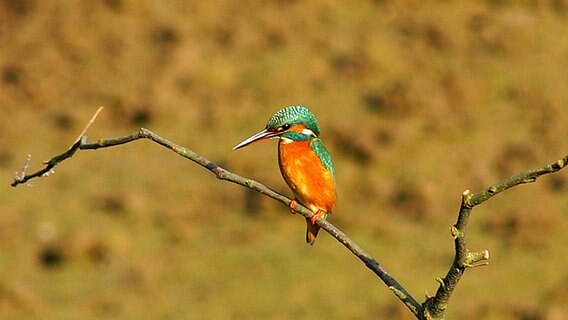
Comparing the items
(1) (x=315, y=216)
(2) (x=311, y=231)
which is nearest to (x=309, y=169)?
(2) (x=311, y=231)

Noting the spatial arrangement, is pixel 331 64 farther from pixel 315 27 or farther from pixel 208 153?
pixel 208 153

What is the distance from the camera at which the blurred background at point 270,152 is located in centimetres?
818

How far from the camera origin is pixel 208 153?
10.5 m

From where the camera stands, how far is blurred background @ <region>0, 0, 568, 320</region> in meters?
8.18

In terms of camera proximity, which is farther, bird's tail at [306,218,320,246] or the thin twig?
bird's tail at [306,218,320,246]

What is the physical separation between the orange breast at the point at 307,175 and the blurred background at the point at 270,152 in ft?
17.4

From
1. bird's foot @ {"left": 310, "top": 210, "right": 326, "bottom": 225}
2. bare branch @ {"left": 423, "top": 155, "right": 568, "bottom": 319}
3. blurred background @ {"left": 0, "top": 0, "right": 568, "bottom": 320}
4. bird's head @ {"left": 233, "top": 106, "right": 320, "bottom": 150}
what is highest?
blurred background @ {"left": 0, "top": 0, "right": 568, "bottom": 320}

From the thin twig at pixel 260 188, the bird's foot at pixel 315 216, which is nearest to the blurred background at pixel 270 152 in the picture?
the bird's foot at pixel 315 216

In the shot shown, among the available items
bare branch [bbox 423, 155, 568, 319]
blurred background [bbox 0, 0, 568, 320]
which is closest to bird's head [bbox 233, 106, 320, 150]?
bare branch [bbox 423, 155, 568, 319]

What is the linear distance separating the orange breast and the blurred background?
530cm

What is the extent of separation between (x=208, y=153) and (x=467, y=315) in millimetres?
3770

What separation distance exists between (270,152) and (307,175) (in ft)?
26.9

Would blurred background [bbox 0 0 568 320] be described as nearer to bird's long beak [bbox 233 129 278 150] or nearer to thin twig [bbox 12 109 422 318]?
bird's long beak [bbox 233 129 278 150]

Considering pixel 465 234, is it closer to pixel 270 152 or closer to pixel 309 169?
pixel 309 169
